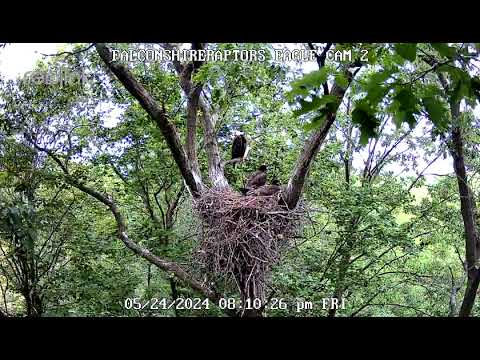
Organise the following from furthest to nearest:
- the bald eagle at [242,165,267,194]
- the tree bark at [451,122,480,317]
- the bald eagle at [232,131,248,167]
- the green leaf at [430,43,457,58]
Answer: the bald eagle at [232,131,248,167] → the tree bark at [451,122,480,317] → the bald eagle at [242,165,267,194] → the green leaf at [430,43,457,58]

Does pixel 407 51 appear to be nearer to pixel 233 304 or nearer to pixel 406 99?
pixel 406 99

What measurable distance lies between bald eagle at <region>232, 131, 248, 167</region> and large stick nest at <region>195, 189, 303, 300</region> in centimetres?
63

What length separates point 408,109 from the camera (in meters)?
0.83

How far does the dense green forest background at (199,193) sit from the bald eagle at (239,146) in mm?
112

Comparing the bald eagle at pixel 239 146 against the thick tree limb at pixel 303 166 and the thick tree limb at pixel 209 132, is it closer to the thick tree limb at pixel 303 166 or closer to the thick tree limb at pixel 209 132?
the thick tree limb at pixel 209 132

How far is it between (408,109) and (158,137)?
10.6 ft

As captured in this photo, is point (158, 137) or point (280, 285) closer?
point (280, 285)

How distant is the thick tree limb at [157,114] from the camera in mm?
2736

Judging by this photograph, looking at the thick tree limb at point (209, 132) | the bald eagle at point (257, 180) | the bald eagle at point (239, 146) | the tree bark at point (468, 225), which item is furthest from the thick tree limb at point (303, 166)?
the tree bark at point (468, 225)

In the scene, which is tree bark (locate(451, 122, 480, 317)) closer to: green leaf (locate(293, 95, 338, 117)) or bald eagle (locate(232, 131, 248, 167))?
bald eagle (locate(232, 131, 248, 167))

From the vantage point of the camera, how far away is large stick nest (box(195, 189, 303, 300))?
2.89 meters

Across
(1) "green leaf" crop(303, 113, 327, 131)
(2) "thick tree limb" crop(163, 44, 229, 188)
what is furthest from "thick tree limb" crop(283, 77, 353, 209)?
(1) "green leaf" crop(303, 113, 327, 131)
